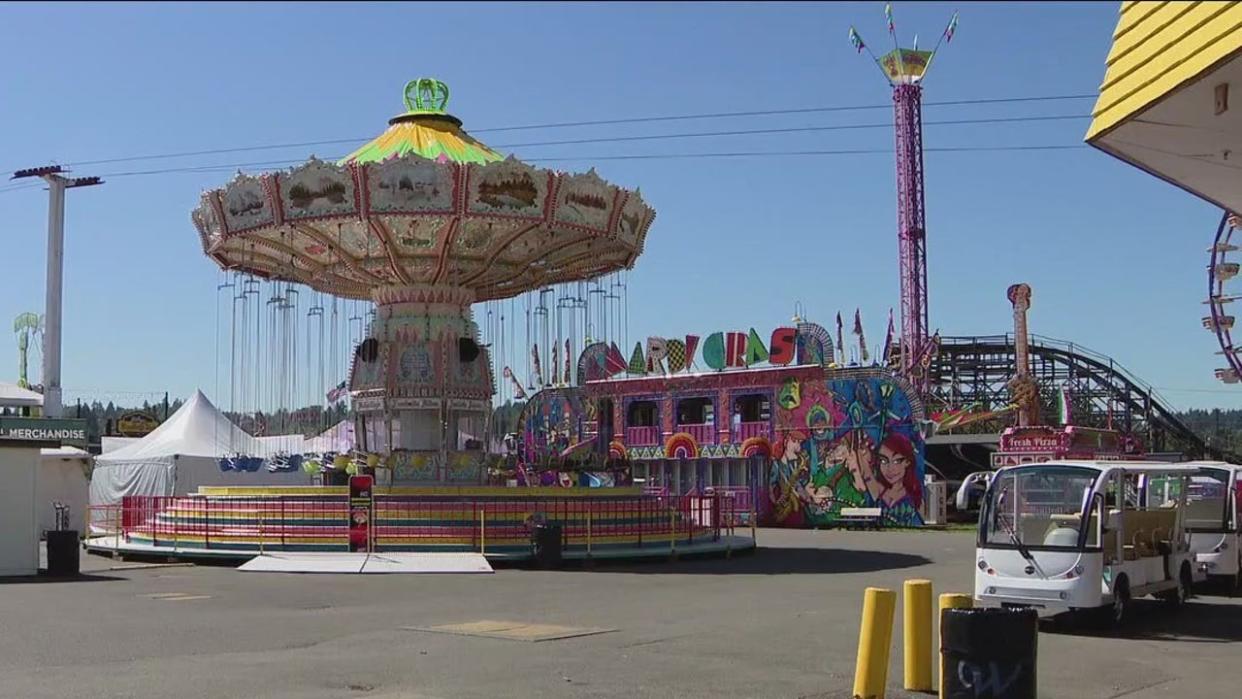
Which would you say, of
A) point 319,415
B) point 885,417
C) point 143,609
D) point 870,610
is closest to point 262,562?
point 143,609

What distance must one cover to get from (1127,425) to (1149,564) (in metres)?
34.0

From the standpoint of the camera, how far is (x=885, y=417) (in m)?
40.4

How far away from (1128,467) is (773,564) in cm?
1027

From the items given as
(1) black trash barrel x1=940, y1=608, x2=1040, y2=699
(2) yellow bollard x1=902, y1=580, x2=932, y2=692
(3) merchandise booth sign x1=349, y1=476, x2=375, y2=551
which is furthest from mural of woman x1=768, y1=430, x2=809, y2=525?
(1) black trash barrel x1=940, y1=608, x2=1040, y2=699

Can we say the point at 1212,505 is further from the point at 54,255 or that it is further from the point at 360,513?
the point at 54,255

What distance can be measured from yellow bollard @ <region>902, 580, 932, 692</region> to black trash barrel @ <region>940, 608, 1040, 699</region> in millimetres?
1633

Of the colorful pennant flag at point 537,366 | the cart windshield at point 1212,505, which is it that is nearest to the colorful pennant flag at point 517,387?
the colorful pennant flag at point 537,366

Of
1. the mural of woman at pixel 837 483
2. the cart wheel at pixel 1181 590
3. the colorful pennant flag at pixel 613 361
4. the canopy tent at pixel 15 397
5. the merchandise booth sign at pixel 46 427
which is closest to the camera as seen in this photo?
the cart wheel at pixel 1181 590

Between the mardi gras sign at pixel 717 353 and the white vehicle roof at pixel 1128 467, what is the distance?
25774 mm

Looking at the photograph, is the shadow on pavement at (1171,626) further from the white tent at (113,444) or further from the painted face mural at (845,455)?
the white tent at (113,444)

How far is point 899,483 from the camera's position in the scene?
40.3 metres

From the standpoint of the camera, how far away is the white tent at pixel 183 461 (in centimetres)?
3688

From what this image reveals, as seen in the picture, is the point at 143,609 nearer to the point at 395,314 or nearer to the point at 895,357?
the point at 395,314

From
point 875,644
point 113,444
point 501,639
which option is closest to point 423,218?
point 501,639
